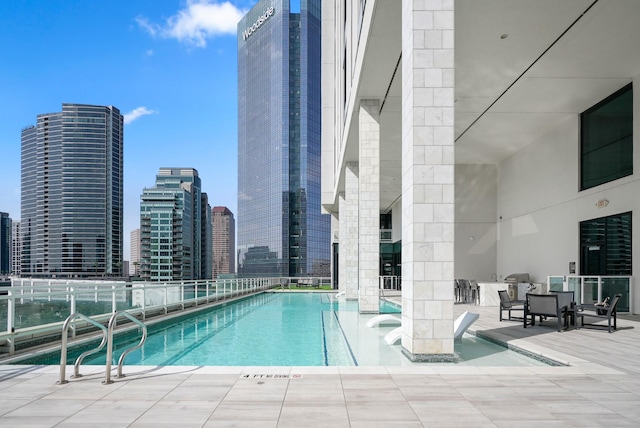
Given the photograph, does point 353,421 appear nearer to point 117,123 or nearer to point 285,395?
point 285,395

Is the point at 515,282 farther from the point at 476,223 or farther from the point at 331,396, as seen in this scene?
the point at 331,396

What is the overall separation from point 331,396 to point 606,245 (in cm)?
1219

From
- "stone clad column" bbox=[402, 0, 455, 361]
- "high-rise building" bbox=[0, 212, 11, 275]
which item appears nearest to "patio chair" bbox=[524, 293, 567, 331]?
"stone clad column" bbox=[402, 0, 455, 361]

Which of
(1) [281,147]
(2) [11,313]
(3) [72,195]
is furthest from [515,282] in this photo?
(3) [72,195]

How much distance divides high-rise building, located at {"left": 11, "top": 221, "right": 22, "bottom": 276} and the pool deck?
456 feet

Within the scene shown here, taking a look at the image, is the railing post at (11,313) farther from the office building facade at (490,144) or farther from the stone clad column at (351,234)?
the stone clad column at (351,234)

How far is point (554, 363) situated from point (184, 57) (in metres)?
52.7

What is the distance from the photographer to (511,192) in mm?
20000

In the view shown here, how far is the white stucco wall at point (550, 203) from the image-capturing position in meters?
12.7

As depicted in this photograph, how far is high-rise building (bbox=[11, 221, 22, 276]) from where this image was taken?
4916 inches

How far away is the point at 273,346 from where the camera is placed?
8.35 m

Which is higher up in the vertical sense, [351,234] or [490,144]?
[490,144]

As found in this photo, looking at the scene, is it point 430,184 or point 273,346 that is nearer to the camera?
point 430,184

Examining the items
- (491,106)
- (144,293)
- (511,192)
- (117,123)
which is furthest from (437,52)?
(117,123)
